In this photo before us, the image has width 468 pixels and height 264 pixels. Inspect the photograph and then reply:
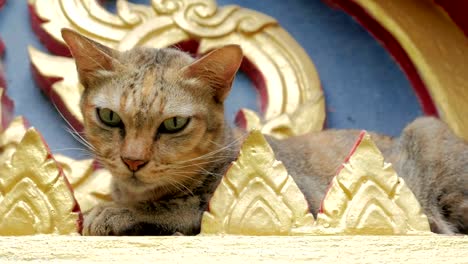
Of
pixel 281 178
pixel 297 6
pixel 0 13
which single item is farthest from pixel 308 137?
pixel 0 13

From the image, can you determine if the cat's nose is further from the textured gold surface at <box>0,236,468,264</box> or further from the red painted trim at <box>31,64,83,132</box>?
the red painted trim at <box>31,64,83,132</box>

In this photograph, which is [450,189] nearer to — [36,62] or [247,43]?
[247,43]

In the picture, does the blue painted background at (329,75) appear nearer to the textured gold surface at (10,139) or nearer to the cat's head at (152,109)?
the textured gold surface at (10,139)

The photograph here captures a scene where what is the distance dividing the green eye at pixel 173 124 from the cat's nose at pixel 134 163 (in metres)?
0.07

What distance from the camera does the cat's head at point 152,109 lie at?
1396 millimetres

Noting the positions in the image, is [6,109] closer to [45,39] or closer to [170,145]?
[45,39]

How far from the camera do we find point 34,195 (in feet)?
4.33

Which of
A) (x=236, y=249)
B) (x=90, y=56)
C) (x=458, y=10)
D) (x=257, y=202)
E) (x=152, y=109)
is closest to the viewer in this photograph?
(x=236, y=249)

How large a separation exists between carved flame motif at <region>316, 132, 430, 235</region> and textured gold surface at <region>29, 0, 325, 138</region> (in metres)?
0.56

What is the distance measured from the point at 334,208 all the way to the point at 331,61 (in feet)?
2.57

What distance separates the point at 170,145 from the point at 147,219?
0.13 meters

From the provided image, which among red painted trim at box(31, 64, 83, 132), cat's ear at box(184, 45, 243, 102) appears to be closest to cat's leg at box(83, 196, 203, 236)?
cat's ear at box(184, 45, 243, 102)

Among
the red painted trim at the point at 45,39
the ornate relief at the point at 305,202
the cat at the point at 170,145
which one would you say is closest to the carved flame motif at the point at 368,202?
the ornate relief at the point at 305,202

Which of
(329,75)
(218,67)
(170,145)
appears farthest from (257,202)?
(329,75)
